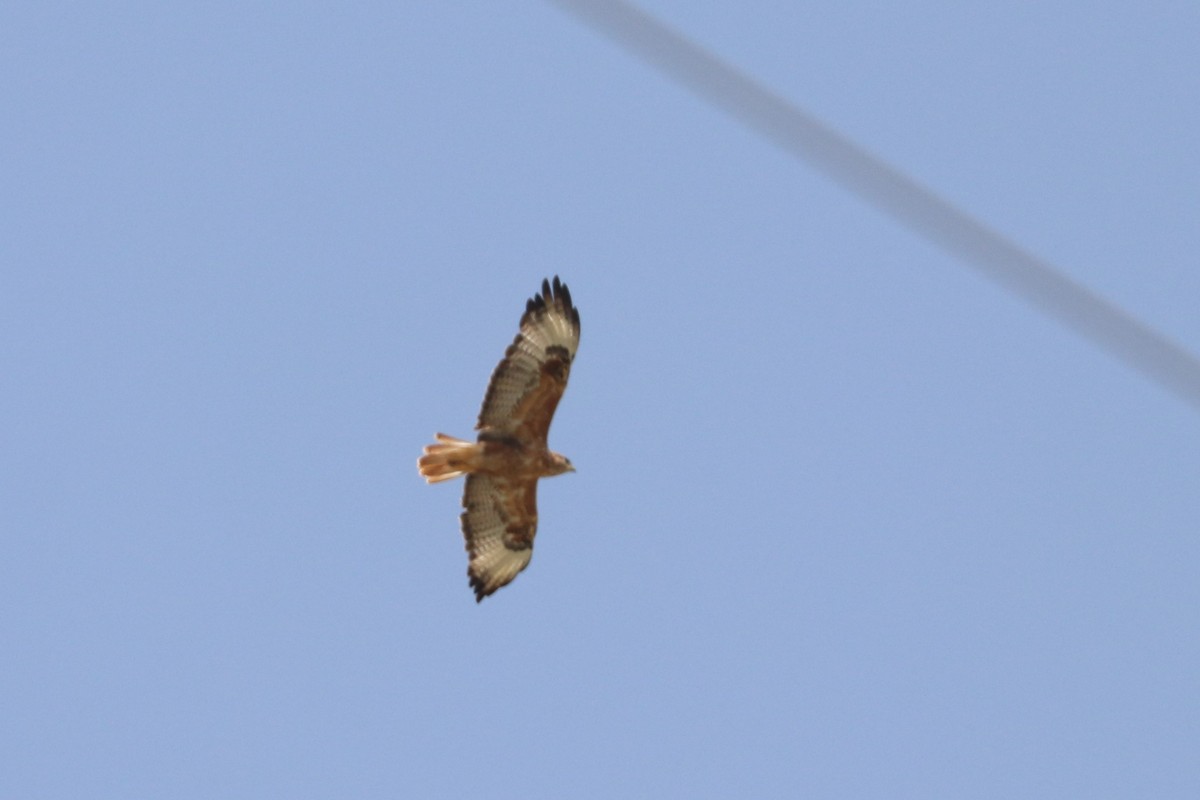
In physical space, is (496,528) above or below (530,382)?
below

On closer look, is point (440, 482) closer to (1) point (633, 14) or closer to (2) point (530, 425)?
(2) point (530, 425)

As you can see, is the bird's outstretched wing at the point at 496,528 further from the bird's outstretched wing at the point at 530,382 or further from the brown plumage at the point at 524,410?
the bird's outstretched wing at the point at 530,382

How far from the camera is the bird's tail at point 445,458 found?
1267 cm

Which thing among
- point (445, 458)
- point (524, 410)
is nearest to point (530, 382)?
point (524, 410)

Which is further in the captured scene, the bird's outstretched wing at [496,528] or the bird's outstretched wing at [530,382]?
the bird's outstretched wing at [496,528]

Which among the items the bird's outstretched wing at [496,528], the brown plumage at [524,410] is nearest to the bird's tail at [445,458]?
the brown plumage at [524,410]

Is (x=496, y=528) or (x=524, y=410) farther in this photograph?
(x=496, y=528)

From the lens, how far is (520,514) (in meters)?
13.6

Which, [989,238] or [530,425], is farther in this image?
[530,425]

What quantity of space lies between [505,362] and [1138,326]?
9962mm

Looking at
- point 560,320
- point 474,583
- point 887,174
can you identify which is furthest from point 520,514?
point 887,174

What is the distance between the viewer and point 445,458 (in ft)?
41.7

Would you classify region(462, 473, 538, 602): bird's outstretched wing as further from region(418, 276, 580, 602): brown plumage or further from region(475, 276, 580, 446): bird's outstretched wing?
region(475, 276, 580, 446): bird's outstretched wing

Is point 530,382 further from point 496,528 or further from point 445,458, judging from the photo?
point 496,528
